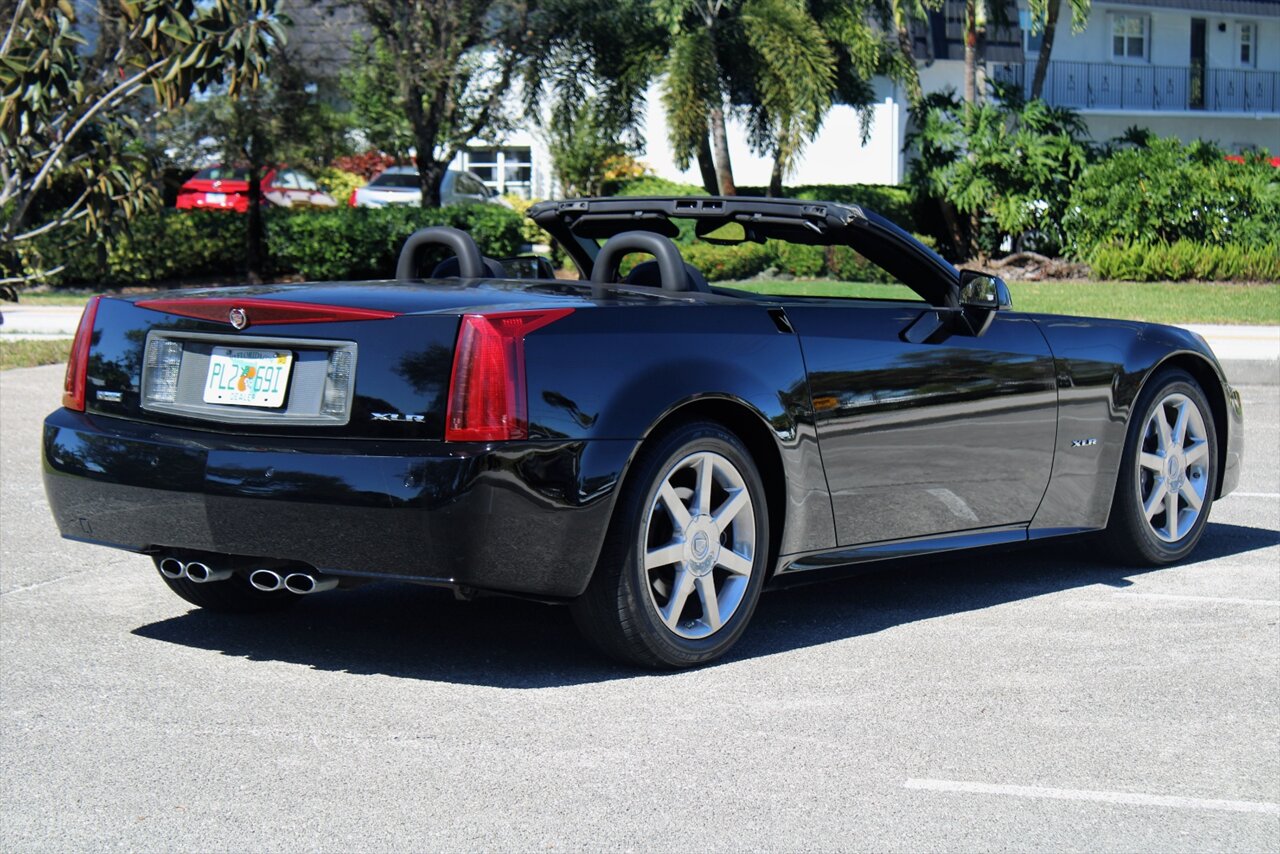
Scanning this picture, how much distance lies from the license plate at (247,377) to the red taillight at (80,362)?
1.83 ft

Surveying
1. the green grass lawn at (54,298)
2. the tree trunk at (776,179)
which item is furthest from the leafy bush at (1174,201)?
the green grass lawn at (54,298)

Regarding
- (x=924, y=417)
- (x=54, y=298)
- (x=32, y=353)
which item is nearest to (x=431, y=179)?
(x=54, y=298)

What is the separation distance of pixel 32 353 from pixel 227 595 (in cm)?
978

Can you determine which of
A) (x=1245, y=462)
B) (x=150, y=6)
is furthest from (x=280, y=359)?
(x=150, y=6)

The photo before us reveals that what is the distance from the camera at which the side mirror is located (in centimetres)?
604

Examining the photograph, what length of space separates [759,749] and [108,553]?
11.6ft

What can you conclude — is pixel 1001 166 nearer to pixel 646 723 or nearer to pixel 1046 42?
pixel 1046 42

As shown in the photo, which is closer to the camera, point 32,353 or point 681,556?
point 681,556

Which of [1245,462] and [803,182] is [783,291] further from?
[803,182]

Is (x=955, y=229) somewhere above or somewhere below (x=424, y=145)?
below

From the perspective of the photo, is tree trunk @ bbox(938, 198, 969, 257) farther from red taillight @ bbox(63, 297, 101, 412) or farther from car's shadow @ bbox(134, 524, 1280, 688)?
red taillight @ bbox(63, 297, 101, 412)

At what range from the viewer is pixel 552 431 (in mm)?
4734

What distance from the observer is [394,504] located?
4641mm

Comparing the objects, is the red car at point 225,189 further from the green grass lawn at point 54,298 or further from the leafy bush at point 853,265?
the leafy bush at point 853,265
